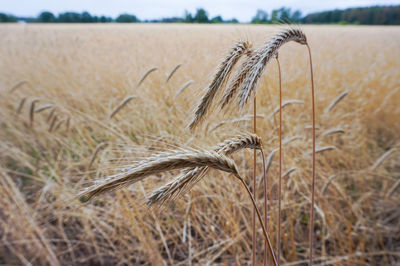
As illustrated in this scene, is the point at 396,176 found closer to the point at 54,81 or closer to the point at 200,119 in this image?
the point at 200,119

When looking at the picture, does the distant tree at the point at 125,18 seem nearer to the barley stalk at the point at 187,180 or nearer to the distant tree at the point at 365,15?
the distant tree at the point at 365,15

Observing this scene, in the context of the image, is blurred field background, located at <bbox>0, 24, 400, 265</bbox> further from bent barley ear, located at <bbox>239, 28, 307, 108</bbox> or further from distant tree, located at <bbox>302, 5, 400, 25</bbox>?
distant tree, located at <bbox>302, 5, 400, 25</bbox>


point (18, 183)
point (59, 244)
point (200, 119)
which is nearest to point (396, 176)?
point (200, 119)

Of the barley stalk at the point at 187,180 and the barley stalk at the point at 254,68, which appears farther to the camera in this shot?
the barley stalk at the point at 254,68

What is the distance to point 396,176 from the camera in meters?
1.69

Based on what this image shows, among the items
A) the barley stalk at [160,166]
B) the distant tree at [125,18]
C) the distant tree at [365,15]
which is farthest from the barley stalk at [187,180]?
the distant tree at [365,15]

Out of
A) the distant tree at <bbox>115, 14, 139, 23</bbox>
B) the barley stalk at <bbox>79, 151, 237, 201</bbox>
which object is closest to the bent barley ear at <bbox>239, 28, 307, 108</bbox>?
the barley stalk at <bbox>79, 151, 237, 201</bbox>

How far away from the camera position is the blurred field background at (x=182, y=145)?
3.78ft

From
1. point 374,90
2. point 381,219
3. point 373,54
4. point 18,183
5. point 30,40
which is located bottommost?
point 381,219

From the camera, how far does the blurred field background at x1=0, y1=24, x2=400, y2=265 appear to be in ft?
3.78

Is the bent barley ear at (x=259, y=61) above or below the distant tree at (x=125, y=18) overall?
below


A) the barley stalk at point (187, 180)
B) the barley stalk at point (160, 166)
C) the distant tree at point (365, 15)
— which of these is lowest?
the barley stalk at point (187, 180)

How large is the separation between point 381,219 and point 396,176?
1.25 ft

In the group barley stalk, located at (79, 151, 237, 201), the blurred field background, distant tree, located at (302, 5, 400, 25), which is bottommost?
the blurred field background
